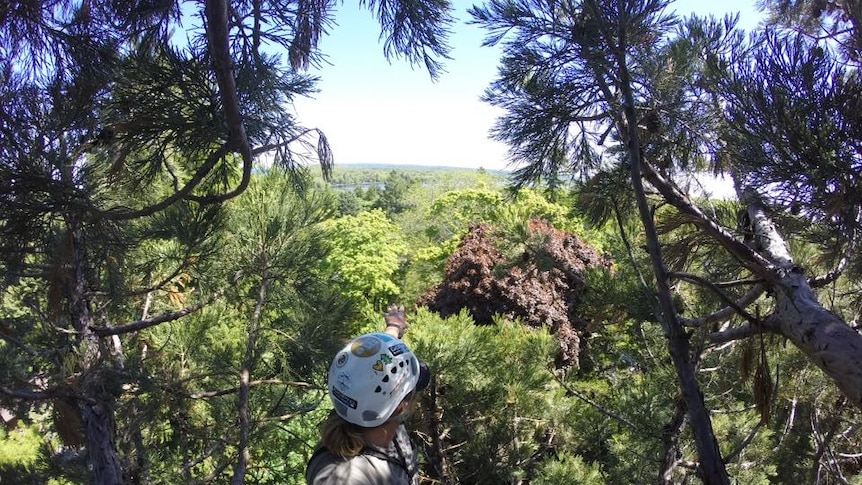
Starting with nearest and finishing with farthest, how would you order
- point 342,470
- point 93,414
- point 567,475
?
1. point 342,470
2. point 93,414
3. point 567,475

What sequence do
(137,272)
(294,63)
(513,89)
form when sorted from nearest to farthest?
(294,63) < (513,89) < (137,272)

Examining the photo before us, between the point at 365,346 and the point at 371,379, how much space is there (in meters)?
0.15

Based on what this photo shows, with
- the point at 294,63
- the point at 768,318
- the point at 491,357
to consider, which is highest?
the point at 294,63

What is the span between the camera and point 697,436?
6.87 ft

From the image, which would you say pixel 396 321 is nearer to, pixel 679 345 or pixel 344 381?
pixel 344 381

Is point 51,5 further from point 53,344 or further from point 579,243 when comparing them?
point 579,243

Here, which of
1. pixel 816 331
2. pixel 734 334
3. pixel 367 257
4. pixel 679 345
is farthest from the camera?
pixel 367 257

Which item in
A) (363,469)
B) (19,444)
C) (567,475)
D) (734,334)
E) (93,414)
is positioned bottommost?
(19,444)

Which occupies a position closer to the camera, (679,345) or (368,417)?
(368,417)

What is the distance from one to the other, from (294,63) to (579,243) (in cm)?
891

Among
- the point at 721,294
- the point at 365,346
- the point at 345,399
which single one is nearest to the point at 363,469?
the point at 345,399

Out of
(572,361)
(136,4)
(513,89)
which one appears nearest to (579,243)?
(572,361)

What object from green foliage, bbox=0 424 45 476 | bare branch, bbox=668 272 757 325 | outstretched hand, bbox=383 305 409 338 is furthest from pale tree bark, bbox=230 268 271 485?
green foliage, bbox=0 424 45 476

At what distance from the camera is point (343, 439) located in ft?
4.94
